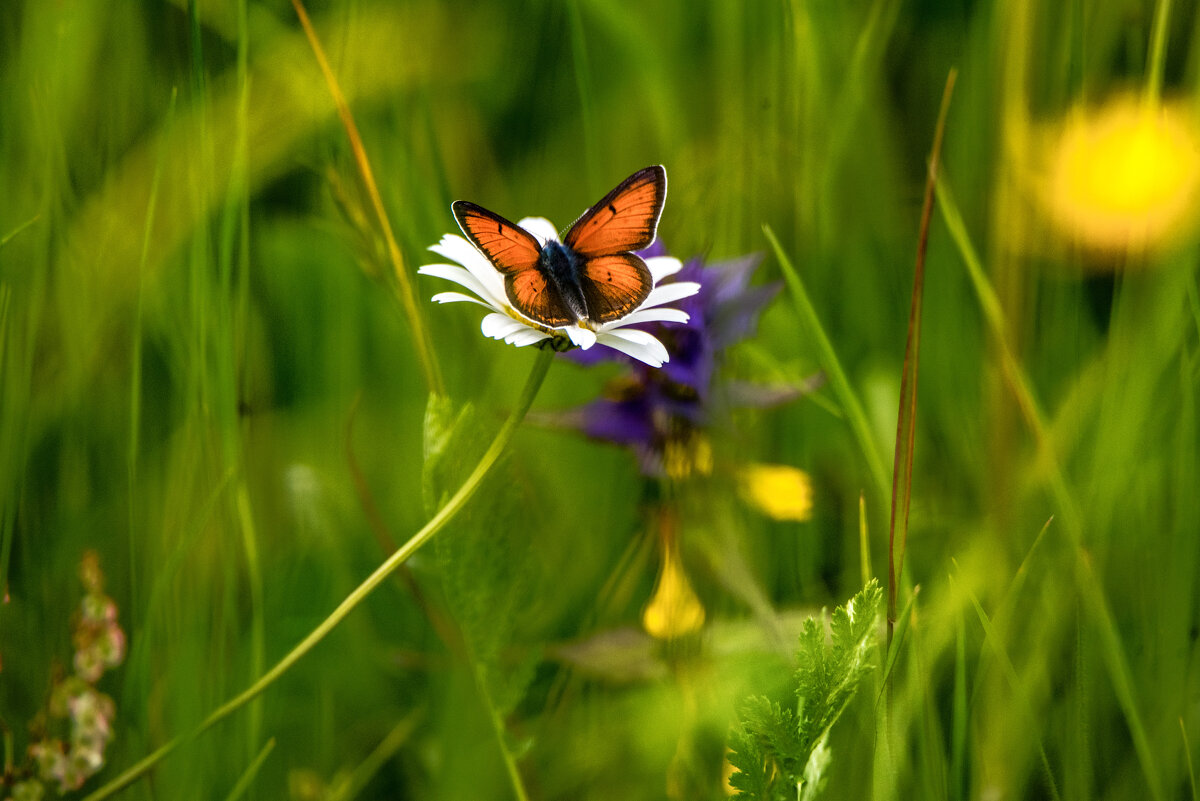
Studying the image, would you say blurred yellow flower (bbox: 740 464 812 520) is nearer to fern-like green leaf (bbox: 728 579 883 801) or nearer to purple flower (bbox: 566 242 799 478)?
purple flower (bbox: 566 242 799 478)

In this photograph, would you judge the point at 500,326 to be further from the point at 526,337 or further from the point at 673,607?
the point at 673,607

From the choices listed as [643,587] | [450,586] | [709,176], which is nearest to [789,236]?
[709,176]

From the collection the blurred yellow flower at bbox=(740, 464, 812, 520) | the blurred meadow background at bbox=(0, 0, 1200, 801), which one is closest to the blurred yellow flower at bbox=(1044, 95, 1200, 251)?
the blurred meadow background at bbox=(0, 0, 1200, 801)

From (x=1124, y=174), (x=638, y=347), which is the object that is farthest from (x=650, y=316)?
(x=1124, y=174)

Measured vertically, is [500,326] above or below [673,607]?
above

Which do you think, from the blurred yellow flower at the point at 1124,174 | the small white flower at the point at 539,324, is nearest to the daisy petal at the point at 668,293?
the small white flower at the point at 539,324

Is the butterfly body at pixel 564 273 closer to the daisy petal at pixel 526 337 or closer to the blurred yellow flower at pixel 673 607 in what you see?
the daisy petal at pixel 526 337
